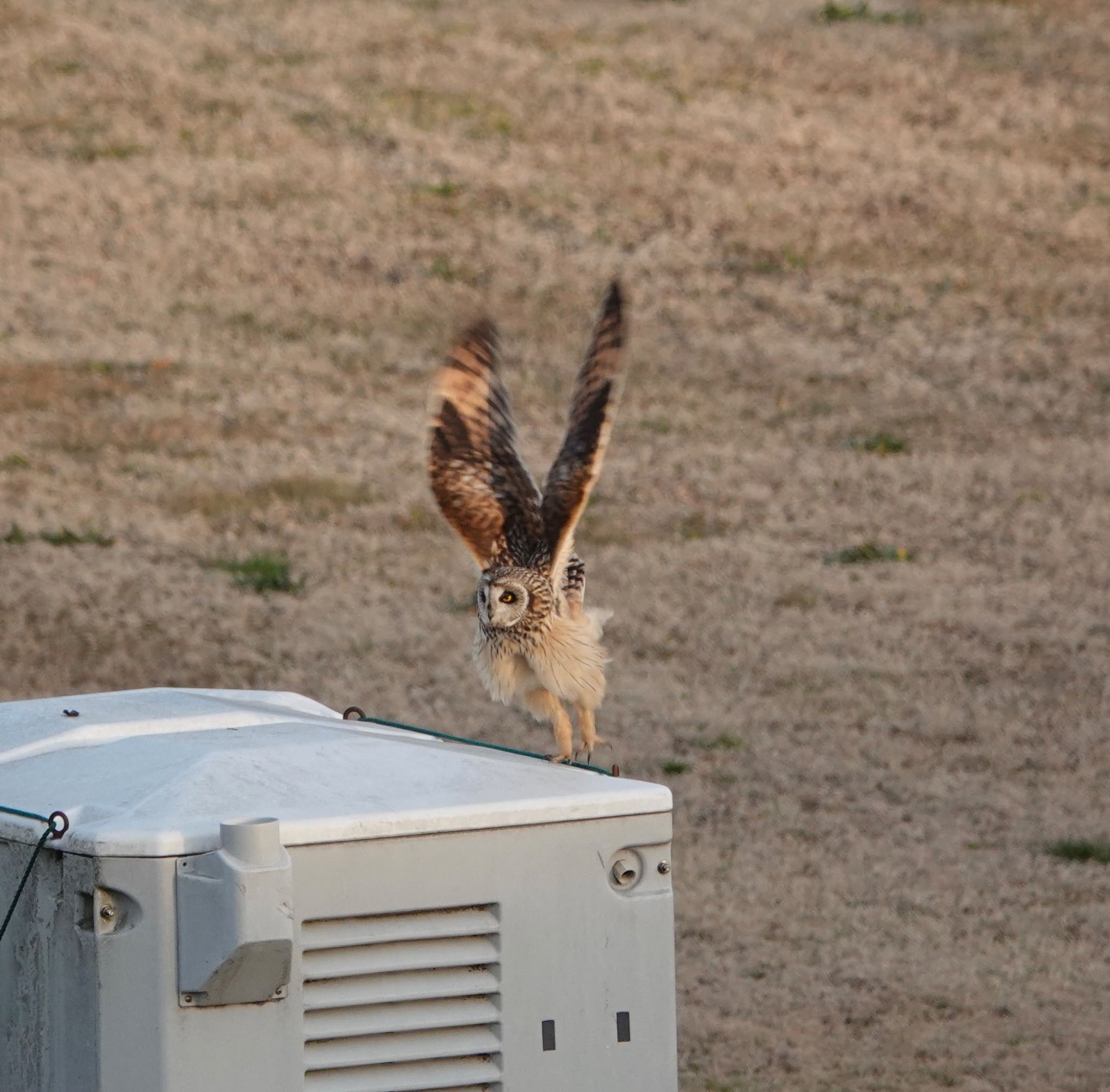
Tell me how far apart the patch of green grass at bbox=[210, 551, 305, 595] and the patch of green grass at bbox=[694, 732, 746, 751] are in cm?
304

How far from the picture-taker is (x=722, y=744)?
10203 mm

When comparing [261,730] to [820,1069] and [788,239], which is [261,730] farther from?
[788,239]

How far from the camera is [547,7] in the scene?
23.8 m

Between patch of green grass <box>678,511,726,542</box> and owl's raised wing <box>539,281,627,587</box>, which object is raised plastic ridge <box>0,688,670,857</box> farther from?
patch of green grass <box>678,511,726,542</box>

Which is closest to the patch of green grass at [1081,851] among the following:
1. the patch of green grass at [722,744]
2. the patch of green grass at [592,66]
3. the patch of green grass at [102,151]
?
the patch of green grass at [722,744]

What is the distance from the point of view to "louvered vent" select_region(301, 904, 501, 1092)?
3.17 m

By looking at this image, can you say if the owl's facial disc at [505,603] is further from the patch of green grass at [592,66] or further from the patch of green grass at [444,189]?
the patch of green grass at [592,66]

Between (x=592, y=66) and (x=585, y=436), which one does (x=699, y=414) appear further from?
(x=585, y=436)

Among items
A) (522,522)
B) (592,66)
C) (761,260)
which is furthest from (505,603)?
(592,66)

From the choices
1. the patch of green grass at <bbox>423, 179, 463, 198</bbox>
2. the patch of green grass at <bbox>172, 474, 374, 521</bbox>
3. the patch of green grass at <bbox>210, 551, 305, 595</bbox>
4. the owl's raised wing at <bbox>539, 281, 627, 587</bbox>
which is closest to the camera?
the owl's raised wing at <bbox>539, 281, 627, 587</bbox>

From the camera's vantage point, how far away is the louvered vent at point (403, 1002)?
3172 millimetres

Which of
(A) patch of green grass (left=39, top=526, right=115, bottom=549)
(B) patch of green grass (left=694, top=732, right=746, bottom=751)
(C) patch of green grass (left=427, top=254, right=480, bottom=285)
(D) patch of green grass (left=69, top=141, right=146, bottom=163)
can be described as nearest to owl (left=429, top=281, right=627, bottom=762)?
(B) patch of green grass (left=694, top=732, right=746, bottom=751)

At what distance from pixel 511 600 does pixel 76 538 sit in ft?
24.2

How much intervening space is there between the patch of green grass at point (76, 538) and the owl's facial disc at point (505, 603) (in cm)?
715
